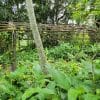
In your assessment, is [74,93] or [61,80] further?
[61,80]

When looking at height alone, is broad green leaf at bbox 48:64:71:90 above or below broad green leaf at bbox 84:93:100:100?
above

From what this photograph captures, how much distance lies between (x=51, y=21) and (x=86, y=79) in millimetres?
15613

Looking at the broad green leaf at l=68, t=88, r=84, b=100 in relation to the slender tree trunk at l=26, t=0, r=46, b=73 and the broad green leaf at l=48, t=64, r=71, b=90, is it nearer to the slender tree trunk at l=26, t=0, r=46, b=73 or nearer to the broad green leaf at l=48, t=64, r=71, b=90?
the broad green leaf at l=48, t=64, r=71, b=90

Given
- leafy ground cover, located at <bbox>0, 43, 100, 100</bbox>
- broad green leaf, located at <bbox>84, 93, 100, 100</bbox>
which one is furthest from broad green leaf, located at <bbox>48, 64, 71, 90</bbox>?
broad green leaf, located at <bbox>84, 93, 100, 100</bbox>

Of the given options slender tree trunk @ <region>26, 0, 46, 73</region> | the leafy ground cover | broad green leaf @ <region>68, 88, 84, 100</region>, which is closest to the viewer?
broad green leaf @ <region>68, 88, 84, 100</region>

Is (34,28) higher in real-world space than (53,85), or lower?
higher

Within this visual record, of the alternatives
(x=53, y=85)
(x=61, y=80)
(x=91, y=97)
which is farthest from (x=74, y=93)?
(x=53, y=85)

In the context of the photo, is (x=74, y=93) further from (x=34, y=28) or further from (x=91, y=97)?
(x=34, y=28)

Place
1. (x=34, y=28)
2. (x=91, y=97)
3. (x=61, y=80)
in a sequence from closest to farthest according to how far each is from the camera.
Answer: (x=91, y=97) → (x=61, y=80) → (x=34, y=28)

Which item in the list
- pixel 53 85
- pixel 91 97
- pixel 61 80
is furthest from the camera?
pixel 53 85

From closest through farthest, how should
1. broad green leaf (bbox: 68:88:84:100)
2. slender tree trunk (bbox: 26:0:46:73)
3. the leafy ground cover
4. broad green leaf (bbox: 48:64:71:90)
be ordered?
broad green leaf (bbox: 68:88:84:100) → the leafy ground cover → broad green leaf (bbox: 48:64:71:90) → slender tree trunk (bbox: 26:0:46:73)

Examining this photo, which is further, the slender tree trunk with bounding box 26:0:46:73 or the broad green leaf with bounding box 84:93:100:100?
the slender tree trunk with bounding box 26:0:46:73

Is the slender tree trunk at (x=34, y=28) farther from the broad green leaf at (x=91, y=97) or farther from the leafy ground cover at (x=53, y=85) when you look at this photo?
the broad green leaf at (x=91, y=97)

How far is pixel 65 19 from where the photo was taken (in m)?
20.1
